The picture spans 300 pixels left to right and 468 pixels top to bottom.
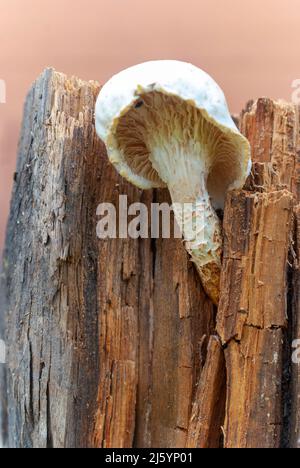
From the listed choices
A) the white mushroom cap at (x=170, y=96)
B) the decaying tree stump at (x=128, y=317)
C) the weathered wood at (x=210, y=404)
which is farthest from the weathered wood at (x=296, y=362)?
the white mushroom cap at (x=170, y=96)

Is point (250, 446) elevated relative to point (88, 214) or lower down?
lower down

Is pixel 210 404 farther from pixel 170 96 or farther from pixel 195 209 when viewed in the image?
pixel 170 96

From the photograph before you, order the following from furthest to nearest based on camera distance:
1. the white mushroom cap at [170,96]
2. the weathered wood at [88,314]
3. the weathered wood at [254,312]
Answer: the weathered wood at [88,314]
the weathered wood at [254,312]
the white mushroom cap at [170,96]

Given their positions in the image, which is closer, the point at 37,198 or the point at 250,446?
the point at 250,446

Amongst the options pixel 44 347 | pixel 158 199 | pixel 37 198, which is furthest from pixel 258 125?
pixel 44 347

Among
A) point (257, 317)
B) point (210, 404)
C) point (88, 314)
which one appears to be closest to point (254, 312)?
point (257, 317)

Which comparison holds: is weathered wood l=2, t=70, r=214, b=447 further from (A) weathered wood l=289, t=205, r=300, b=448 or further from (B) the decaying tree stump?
(A) weathered wood l=289, t=205, r=300, b=448

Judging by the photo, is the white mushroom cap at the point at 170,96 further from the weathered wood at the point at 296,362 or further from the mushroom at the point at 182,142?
the weathered wood at the point at 296,362

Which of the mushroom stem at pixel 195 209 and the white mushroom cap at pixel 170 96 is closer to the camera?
the white mushroom cap at pixel 170 96
